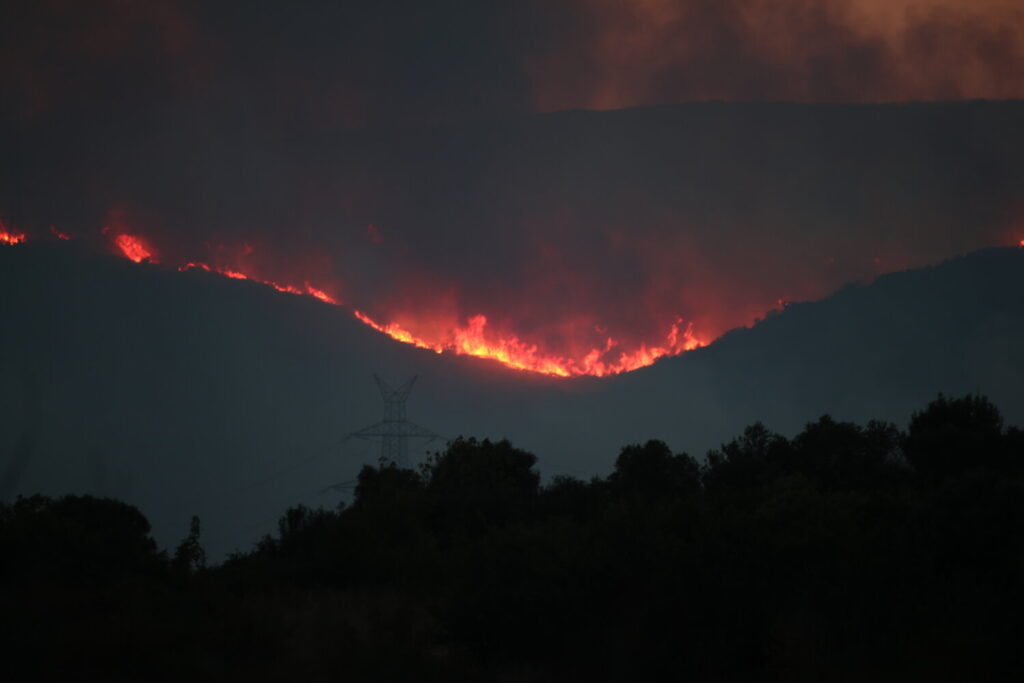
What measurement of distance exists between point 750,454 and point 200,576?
47308 millimetres

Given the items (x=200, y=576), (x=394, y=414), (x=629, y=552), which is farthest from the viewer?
(x=394, y=414)

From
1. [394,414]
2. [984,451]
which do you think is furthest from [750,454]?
[394,414]

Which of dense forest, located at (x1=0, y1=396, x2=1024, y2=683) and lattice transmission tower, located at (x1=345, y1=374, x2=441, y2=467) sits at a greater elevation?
lattice transmission tower, located at (x1=345, y1=374, x2=441, y2=467)

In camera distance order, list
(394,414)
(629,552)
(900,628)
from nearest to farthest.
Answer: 1. (900,628)
2. (629,552)
3. (394,414)

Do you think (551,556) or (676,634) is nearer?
(676,634)

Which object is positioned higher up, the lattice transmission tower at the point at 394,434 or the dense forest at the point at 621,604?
the lattice transmission tower at the point at 394,434

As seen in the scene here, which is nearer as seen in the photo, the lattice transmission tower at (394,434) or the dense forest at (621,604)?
the dense forest at (621,604)

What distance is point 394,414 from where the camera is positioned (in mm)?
64000

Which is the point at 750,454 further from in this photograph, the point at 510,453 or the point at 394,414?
the point at 394,414

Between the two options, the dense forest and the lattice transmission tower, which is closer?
the dense forest

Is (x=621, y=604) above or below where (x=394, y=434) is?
below

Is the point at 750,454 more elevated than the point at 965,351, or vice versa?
the point at 965,351

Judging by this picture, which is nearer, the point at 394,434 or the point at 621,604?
the point at 621,604

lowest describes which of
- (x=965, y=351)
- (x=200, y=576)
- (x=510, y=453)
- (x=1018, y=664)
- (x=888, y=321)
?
(x=1018, y=664)
